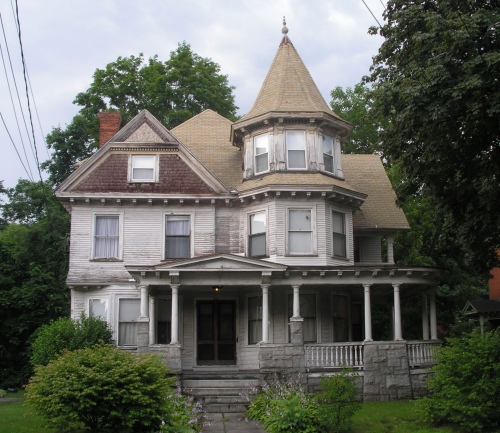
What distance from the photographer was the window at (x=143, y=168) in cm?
2464

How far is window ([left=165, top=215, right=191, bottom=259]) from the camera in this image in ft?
79.5

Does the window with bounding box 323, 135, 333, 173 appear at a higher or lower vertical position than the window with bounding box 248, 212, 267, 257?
higher

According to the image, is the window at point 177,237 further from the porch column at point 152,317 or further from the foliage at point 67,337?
the foliage at point 67,337

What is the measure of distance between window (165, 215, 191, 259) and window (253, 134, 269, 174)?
10.3 ft

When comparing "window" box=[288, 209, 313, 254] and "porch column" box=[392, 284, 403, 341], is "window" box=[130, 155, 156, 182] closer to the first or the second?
"window" box=[288, 209, 313, 254]

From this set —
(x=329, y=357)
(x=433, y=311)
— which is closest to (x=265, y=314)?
(x=329, y=357)

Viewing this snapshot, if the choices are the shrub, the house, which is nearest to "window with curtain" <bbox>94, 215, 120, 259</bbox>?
the house

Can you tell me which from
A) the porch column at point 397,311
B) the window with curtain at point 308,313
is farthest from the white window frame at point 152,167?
the porch column at point 397,311

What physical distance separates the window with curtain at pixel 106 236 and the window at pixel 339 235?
7.46m

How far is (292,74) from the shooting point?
26141 millimetres

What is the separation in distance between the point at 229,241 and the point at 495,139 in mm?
10252

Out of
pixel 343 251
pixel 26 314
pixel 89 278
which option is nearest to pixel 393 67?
pixel 343 251

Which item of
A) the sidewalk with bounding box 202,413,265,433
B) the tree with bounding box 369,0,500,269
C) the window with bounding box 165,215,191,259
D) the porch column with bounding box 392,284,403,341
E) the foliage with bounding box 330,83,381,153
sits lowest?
the sidewalk with bounding box 202,413,265,433

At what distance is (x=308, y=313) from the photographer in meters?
23.7
